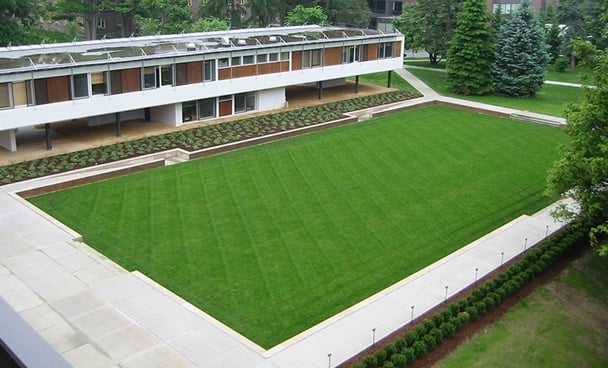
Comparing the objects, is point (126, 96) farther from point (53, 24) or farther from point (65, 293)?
point (53, 24)

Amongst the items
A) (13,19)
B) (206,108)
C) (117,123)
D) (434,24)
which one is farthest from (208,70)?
(434,24)

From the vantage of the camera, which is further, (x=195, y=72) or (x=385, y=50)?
(x=385, y=50)

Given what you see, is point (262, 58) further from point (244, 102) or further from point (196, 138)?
point (196, 138)

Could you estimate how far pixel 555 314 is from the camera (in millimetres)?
18469

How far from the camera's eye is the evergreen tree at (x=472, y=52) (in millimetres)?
47094

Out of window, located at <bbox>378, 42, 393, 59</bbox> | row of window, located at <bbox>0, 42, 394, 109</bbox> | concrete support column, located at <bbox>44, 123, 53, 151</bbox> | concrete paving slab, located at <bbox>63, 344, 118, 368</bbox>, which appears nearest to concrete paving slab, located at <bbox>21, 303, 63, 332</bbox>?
concrete paving slab, located at <bbox>63, 344, 118, 368</bbox>

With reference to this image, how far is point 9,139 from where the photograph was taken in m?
29.1

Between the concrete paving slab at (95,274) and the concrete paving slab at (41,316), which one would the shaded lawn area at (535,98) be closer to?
the concrete paving slab at (95,274)

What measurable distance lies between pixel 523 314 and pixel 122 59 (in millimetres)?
21716

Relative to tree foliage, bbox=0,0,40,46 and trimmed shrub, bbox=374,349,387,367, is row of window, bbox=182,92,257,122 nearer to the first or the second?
tree foliage, bbox=0,0,40,46

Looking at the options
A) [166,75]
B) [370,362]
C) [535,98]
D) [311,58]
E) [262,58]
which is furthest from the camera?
[535,98]

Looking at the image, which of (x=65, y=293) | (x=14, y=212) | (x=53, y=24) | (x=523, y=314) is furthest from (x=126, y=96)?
(x=53, y=24)

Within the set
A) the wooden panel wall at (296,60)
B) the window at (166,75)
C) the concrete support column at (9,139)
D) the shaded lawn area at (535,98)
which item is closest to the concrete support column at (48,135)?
the concrete support column at (9,139)

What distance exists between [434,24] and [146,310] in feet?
142
